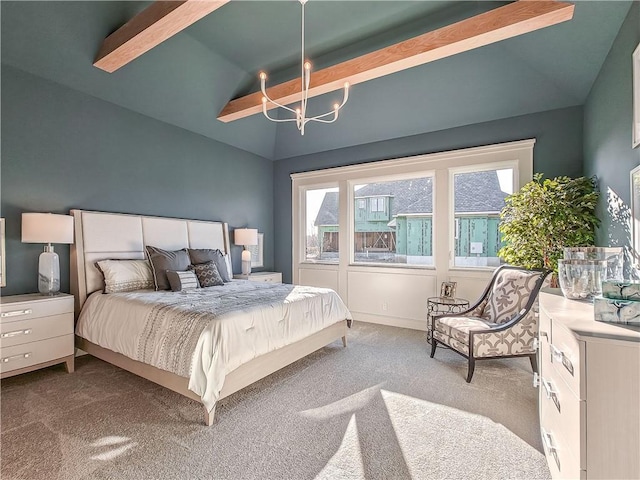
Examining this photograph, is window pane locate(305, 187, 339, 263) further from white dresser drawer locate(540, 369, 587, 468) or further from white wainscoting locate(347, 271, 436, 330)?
white dresser drawer locate(540, 369, 587, 468)

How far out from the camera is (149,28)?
2605 mm

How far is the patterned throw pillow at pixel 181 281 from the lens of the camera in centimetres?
336

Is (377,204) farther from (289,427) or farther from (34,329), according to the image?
(34,329)

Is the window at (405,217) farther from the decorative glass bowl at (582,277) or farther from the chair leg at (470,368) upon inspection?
the decorative glass bowl at (582,277)

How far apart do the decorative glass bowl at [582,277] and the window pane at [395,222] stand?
2807 millimetres

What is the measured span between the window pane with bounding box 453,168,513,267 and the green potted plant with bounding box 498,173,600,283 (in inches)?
31.9

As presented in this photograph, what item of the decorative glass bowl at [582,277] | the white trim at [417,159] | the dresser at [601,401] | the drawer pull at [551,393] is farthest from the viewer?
the white trim at [417,159]

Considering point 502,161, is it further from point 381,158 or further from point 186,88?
point 186,88

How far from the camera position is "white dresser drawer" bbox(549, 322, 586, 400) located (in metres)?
1.16

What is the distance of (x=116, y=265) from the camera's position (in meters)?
3.36

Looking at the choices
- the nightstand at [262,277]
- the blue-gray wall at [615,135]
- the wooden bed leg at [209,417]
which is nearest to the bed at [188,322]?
the wooden bed leg at [209,417]

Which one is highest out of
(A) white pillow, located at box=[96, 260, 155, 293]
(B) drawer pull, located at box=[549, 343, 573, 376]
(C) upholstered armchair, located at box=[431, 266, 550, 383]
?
(A) white pillow, located at box=[96, 260, 155, 293]

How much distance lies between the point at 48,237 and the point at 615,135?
496cm

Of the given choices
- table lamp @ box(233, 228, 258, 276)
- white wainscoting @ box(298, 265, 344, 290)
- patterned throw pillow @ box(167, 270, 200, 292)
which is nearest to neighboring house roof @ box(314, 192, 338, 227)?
white wainscoting @ box(298, 265, 344, 290)
